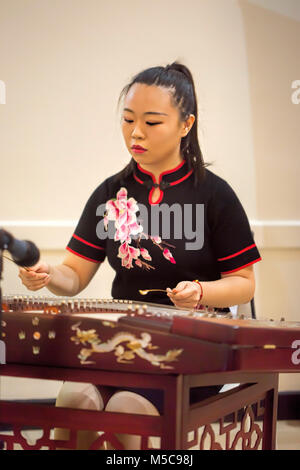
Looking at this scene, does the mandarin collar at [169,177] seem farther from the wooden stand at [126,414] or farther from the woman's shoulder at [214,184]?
the wooden stand at [126,414]

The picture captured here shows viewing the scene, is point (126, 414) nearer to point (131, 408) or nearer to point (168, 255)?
point (131, 408)

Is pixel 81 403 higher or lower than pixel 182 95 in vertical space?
lower

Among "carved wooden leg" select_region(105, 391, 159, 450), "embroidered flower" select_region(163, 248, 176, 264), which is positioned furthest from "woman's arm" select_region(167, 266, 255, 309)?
"carved wooden leg" select_region(105, 391, 159, 450)

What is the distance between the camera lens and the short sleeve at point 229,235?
4.72ft

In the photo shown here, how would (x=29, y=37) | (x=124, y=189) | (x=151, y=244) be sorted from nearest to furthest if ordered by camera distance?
1. (x=151, y=244)
2. (x=124, y=189)
3. (x=29, y=37)

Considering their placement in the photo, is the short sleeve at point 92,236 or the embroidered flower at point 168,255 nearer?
the embroidered flower at point 168,255

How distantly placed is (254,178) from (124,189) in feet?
3.90

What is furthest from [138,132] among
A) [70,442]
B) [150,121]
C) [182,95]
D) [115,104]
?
[115,104]

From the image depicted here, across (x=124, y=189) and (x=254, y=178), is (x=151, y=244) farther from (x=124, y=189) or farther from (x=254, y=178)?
(x=254, y=178)

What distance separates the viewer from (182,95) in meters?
1.44

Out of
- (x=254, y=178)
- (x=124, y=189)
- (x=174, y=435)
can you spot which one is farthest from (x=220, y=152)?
(x=174, y=435)

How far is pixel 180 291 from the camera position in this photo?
122 cm

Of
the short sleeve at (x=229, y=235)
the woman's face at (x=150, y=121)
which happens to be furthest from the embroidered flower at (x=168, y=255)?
the woman's face at (x=150, y=121)

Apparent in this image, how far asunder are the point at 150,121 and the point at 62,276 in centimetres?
43
